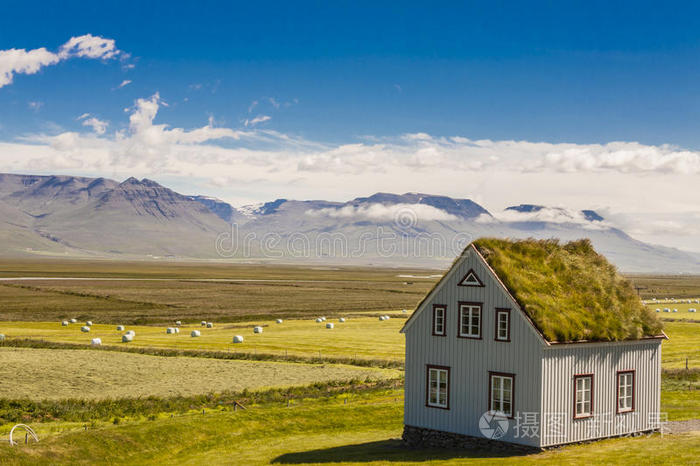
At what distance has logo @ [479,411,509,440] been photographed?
34.8 metres

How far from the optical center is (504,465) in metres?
31.6

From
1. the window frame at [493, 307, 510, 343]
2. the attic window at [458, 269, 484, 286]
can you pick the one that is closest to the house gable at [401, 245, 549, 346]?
the attic window at [458, 269, 484, 286]

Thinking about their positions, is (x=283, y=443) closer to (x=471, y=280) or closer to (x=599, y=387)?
(x=471, y=280)

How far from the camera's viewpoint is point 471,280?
121 ft

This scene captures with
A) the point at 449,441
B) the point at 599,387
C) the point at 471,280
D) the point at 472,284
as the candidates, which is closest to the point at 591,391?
the point at 599,387

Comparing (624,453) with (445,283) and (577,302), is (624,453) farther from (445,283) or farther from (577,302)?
(445,283)

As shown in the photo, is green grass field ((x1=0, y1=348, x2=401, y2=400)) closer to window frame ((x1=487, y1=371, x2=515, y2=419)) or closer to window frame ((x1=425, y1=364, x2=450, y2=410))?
window frame ((x1=425, y1=364, x2=450, y2=410))

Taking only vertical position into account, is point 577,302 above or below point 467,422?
above

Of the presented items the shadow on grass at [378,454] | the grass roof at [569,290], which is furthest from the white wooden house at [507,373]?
the shadow on grass at [378,454]

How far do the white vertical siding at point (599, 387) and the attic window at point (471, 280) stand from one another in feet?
15.9

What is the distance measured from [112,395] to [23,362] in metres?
17.7

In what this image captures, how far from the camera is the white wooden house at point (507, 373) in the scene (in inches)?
1345

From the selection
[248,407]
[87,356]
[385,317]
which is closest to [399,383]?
[248,407]

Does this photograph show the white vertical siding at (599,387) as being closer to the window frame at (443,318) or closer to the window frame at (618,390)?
the window frame at (618,390)
